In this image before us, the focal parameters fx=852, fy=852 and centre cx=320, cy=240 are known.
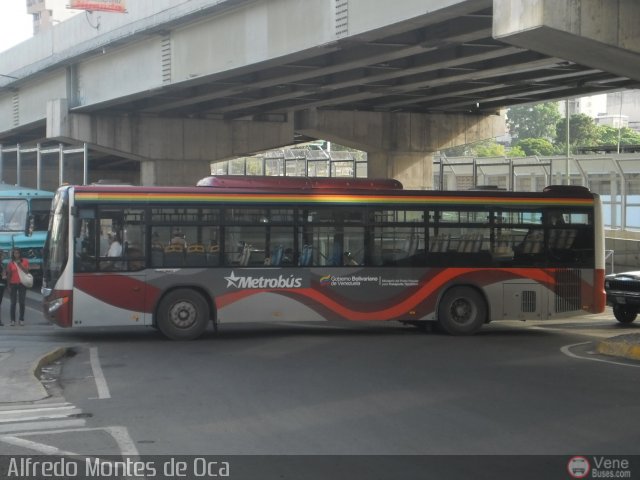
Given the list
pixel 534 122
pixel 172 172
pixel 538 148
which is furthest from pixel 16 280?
pixel 534 122

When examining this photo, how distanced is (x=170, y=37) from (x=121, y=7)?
2.15 metres

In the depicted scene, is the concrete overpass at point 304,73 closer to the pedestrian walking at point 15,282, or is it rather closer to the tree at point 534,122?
the pedestrian walking at point 15,282

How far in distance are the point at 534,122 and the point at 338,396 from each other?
401ft

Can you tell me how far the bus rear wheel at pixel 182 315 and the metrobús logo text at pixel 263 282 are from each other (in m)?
0.68

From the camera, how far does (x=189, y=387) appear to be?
1145 cm

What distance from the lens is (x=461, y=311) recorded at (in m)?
17.8

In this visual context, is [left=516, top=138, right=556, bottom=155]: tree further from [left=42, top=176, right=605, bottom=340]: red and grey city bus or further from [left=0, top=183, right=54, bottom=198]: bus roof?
[left=42, top=176, right=605, bottom=340]: red and grey city bus

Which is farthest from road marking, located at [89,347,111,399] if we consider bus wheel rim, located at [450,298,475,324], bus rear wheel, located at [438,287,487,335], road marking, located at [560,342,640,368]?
road marking, located at [560,342,640,368]

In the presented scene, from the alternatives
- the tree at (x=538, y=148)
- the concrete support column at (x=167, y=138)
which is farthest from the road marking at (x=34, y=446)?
the tree at (x=538, y=148)

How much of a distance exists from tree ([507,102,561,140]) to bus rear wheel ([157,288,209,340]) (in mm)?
113993

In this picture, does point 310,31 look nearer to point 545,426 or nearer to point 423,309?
point 423,309

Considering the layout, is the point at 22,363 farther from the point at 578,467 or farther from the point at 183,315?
the point at 578,467

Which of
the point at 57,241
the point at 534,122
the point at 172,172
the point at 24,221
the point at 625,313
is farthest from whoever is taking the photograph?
the point at 534,122

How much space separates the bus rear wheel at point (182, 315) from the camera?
53.3ft
